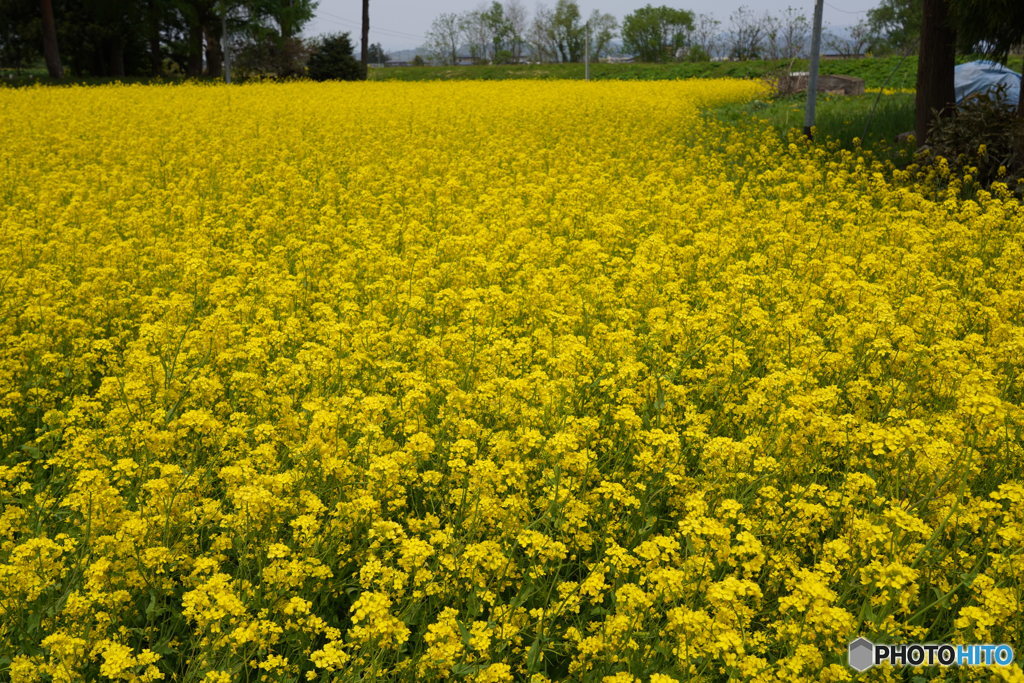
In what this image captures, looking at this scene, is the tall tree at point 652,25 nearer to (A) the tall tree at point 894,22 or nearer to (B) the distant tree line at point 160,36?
(A) the tall tree at point 894,22

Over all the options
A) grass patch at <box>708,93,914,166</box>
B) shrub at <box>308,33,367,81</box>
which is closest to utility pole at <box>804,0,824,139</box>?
grass patch at <box>708,93,914,166</box>

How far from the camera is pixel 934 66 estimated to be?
12.6 m

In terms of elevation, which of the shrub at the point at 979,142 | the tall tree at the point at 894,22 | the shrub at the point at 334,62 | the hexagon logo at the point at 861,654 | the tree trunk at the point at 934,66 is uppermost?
the tall tree at the point at 894,22

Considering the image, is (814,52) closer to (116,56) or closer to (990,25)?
(990,25)

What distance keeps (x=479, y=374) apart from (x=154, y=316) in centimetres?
295

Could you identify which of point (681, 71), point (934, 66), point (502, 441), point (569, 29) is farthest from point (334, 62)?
point (569, 29)

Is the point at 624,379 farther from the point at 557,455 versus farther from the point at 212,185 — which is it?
the point at 212,185

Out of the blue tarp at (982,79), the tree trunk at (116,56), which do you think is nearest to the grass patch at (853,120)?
the blue tarp at (982,79)

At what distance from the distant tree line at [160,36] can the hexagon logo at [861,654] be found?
40818 mm

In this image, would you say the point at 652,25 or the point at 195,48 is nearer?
the point at 195,48

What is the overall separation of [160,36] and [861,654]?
49.9 meters

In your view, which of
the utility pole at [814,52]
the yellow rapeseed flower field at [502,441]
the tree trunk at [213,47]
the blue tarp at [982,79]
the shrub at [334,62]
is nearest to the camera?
the yellow rapeseed flower field at [502,441]

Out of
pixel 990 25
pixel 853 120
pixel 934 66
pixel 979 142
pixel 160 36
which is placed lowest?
pixel 979 142

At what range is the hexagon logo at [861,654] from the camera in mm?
2684
